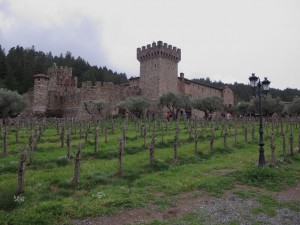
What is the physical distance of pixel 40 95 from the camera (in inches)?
2084

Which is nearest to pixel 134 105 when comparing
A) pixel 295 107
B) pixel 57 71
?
pixel 57 71

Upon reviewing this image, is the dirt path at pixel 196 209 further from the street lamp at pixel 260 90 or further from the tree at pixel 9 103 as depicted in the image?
the tree at pixel 9 103

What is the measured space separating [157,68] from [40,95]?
20701 mm

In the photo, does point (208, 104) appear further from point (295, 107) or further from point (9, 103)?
point (9, 103)

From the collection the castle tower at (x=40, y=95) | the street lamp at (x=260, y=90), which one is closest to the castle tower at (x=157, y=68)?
the castle tower at (x=40, y=95)

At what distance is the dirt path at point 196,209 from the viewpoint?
8281mm

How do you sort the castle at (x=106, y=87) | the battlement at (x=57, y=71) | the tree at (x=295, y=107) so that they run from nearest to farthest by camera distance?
the castle at (x=106, y=87), the tree at (x=295, y=107), the battlement at (x=57, y=71)

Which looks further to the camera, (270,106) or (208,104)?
(270,106)

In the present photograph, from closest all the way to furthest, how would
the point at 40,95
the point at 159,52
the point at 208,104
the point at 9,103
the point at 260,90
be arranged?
the point at 260,90 < the point at 9,103 < the point at 40,95 < the point at 208,104 < the point at 159,52

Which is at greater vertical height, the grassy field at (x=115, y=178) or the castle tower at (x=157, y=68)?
the castle tower at (x=157, y=68)

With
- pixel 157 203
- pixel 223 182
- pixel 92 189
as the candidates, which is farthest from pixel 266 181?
pixel 92 189

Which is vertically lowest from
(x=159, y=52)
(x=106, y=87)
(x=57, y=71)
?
(x=106, y=87)

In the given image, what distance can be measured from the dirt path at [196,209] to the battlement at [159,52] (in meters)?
47.9

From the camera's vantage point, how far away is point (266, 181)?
1267cm
